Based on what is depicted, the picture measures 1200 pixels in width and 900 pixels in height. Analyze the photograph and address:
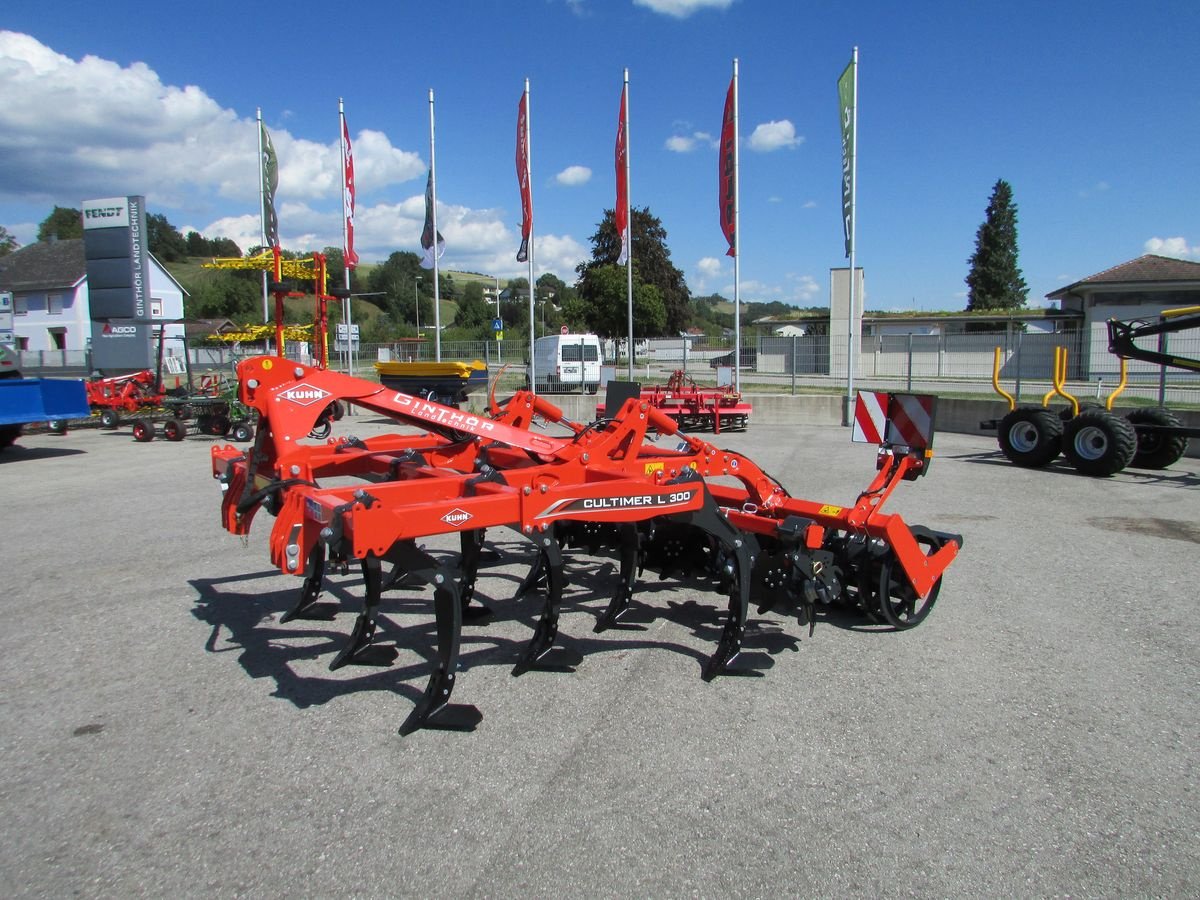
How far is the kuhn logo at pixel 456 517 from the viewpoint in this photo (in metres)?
3.90

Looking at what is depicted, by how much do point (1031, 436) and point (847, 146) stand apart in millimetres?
8420

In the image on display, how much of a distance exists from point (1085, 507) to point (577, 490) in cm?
765

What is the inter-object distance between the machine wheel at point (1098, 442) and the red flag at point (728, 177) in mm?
9537

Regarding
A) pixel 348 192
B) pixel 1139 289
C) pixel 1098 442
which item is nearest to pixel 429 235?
pixel 348 192

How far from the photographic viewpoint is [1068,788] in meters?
3.43

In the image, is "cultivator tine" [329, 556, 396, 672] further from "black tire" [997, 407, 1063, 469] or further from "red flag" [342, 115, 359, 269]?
"red flag" [342, 115, 359, 269]

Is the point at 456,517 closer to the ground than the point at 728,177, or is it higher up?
closer to the ground

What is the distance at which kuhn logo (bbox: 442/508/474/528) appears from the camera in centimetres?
390

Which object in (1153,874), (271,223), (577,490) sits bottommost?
(1153,874)

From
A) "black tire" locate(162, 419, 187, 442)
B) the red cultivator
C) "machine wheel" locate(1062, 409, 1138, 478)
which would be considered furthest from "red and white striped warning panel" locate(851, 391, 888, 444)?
"black tire" locate(162, 419, 187, 442)

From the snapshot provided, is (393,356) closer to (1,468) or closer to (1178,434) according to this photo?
(1,468)

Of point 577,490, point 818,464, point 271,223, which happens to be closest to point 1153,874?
point 577,490

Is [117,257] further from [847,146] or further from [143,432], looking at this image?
[847,146]

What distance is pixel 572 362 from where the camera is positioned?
28.7 metres
